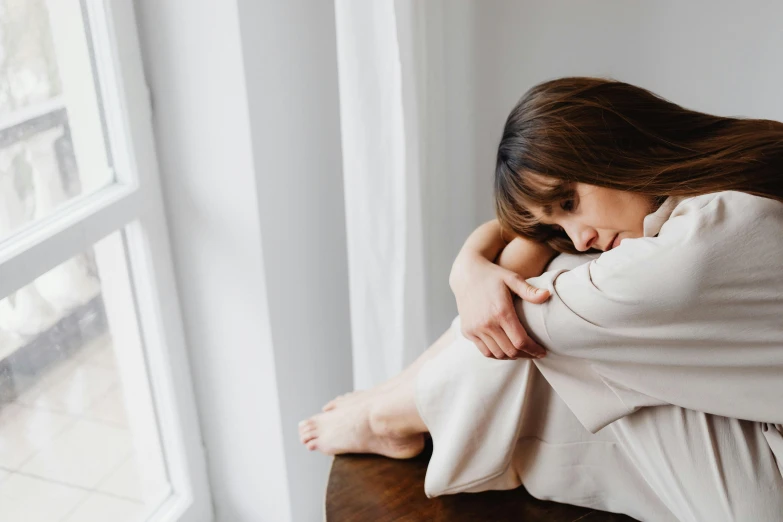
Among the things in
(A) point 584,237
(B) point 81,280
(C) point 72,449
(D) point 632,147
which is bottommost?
(C) point 72,449

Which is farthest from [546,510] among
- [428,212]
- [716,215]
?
[428,212]

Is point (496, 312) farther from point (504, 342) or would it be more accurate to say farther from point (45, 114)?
point (45, 114)

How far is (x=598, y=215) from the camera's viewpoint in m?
0.97

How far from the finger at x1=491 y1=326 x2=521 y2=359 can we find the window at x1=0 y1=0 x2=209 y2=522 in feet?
2.05

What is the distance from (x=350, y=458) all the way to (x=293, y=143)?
522 mm

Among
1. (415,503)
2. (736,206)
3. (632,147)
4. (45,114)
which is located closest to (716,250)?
(736,206)

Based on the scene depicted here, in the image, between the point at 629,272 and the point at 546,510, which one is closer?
the point at 629,272

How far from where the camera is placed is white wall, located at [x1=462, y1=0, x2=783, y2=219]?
1.34 meters

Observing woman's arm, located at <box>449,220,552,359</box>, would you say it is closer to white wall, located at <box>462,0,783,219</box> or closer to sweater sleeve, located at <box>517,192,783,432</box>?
sweater sleeve, located at <box>517,192,783,432</box>

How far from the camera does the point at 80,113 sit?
119cm

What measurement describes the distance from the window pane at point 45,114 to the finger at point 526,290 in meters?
0.67

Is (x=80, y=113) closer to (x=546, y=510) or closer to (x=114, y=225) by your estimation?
(x=114, y=225)

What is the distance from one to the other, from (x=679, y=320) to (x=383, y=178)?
556mm

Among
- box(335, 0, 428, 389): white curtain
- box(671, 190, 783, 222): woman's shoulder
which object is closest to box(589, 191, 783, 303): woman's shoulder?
box(671, 190, 783, 222): woman's shoulder
